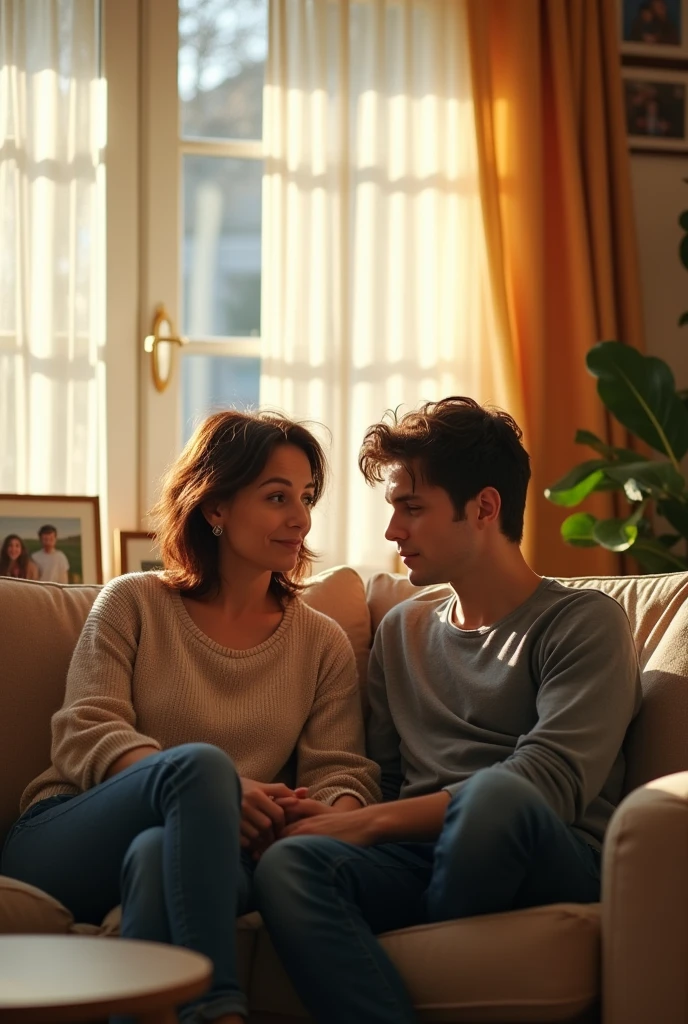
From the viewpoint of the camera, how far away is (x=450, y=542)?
2.09 m

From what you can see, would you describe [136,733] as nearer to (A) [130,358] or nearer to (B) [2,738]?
(B) [2,738]

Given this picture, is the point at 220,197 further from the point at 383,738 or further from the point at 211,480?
the point at 383,738

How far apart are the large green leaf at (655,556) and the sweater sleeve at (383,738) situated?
4.22 ft

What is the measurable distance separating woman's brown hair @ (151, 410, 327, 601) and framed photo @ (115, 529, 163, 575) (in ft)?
3.63

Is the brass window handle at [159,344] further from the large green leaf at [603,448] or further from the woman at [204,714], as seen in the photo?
the woman at [204,714]


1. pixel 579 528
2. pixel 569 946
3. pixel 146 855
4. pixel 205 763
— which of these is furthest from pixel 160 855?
pixel 579 528

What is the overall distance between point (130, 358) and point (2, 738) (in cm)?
159

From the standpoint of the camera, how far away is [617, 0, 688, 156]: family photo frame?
12.4ft

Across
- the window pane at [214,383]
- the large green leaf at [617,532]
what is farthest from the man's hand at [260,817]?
the window pane at [214,383]

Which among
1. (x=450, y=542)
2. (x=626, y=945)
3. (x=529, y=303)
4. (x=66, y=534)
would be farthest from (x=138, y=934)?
(x=529, y=303)

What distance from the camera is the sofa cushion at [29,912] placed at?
69.0 inches

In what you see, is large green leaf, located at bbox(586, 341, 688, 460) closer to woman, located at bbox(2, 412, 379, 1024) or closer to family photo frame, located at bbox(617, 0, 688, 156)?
family photo frame, located at bbox(617, 0, 688, 156)

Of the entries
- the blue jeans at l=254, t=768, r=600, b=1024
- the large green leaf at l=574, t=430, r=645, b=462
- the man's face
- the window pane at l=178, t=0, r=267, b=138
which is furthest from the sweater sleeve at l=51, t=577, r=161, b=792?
the window pane at l=178, t=0, r=267, b=138

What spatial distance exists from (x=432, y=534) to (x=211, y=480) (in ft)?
1.34
